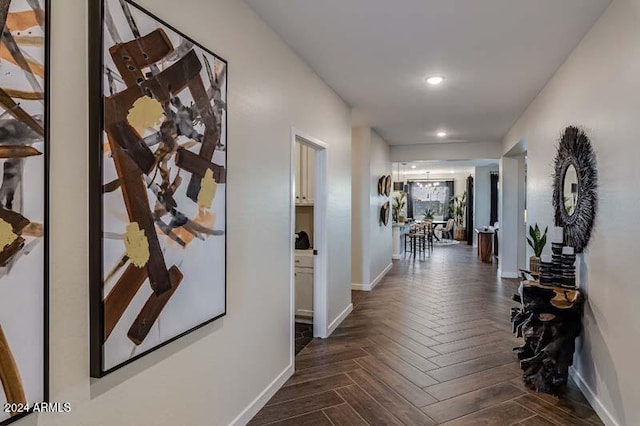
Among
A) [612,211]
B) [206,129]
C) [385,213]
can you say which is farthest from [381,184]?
[206,129]

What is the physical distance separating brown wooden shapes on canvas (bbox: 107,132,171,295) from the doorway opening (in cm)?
161

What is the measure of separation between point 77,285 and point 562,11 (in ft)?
10.3

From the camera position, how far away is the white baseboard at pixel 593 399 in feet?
7.92

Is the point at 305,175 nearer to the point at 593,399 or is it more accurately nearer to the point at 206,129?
the point at 206,129

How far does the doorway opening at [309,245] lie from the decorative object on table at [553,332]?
196 centimetres

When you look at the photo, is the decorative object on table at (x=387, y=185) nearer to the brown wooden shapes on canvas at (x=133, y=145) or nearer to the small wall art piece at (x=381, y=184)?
the small wall art piece at (x=381, y=184)

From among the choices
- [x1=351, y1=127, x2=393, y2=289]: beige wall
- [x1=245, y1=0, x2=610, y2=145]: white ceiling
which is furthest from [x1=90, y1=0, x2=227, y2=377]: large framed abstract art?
[x1=351, y1=127, x2=393, y2=289]: beige wall

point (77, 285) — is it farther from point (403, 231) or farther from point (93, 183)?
point (403, 231)

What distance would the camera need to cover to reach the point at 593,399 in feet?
8.77

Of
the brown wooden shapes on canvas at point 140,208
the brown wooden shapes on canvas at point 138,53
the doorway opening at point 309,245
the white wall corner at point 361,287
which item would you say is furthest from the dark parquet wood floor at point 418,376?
the brown wooden shapes on canvas at point 138,53

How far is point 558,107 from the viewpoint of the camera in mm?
3605

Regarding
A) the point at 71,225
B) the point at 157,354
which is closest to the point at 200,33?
the point at 71,225

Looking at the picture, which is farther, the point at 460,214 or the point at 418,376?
the point at 460,214

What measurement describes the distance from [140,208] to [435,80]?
334 cm
